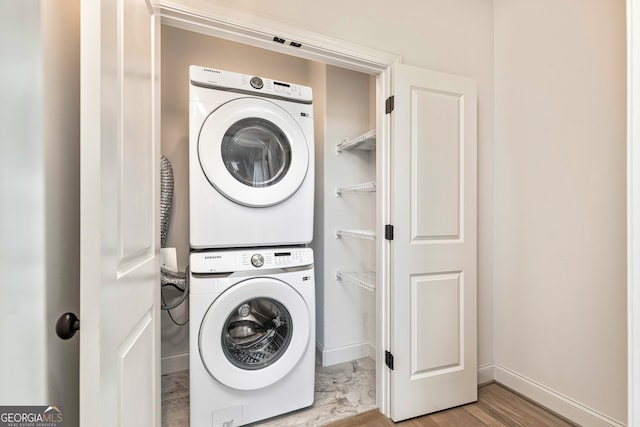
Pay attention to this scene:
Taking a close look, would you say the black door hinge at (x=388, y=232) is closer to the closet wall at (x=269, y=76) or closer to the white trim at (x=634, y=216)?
the closet wall at (x=269, y=76)

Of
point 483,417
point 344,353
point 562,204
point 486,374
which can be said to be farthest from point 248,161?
point 486,374

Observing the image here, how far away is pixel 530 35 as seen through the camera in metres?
1.72

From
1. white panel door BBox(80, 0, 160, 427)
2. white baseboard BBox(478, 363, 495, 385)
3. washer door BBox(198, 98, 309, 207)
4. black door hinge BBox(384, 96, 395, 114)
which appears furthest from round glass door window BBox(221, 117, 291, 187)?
white baseboard BBox(478, 363, 495, 385)

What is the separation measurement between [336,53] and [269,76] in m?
1.00

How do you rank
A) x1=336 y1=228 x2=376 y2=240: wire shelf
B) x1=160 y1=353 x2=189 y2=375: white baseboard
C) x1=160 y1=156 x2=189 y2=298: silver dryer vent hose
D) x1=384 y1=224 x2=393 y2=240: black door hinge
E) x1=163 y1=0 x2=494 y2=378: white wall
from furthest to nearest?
x1=160 y1=353 x2=189 y2=375: white baseboard, x1=160 y1=156 x2=189 y2=298: silver dryer vent hose, x1=336 y1=228 x2=376 y2=240: wire shelf, x1=384 y1=224 x2=393 y2=240: black door hinge, x1=163 y1=0 x2=494 y2=378: white wall

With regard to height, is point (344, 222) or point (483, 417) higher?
point (344, 222)

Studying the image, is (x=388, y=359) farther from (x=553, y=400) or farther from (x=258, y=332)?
(x=553, y=400)

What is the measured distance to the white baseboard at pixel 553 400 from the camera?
4.61 feet

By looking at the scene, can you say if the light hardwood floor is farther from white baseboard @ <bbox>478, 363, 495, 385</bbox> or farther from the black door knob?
the black door knob

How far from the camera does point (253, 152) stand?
1.59 m

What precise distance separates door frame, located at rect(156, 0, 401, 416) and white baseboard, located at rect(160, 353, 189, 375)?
4.46ft

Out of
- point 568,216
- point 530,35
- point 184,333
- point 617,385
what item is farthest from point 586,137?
point 184,333

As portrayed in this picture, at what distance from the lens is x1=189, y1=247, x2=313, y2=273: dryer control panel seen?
1.40 m

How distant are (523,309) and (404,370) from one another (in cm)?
85
